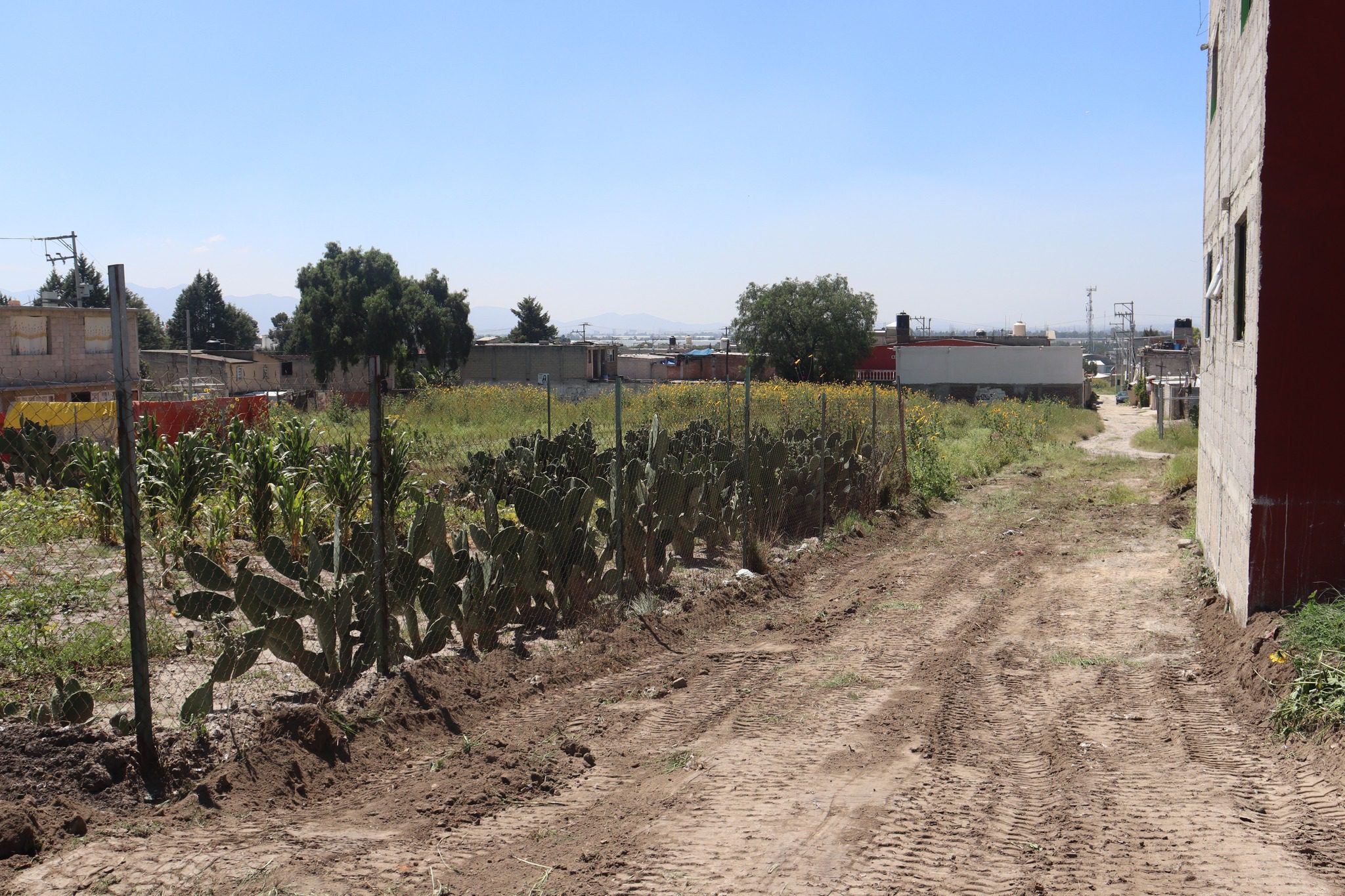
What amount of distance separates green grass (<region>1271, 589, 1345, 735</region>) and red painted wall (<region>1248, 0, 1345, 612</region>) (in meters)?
0.66

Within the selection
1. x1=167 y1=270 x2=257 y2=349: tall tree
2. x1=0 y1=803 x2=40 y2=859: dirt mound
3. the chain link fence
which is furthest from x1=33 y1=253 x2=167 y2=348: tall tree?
x1=0 y1=803 x2=40 y2=859: dirt mound

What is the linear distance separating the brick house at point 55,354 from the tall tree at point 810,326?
2805 centimetres

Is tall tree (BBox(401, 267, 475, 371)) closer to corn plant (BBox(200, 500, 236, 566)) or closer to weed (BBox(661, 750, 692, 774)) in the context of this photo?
corn plant (BBox(200, 500, 236, 566))

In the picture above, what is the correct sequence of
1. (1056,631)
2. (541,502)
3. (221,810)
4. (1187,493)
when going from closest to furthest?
(221,810) → (541,502) → (1056,631) → (1187,493)

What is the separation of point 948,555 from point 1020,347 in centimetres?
4366

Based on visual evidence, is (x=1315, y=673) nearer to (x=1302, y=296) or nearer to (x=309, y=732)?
(x=1302, y=296)

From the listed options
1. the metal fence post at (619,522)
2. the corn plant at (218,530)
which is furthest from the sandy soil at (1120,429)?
the corn plant at (218,530)

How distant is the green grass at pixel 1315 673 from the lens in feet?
18.1

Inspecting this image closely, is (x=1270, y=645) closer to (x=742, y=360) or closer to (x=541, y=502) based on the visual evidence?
(x=541, y=502)

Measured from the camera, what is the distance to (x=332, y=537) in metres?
8.35

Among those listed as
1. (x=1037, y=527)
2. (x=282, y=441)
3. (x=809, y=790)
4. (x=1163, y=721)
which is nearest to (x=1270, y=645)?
(x=1163, y=721)

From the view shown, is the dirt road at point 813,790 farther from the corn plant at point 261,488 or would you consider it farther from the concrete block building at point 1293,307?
the corn plant at point 261,488

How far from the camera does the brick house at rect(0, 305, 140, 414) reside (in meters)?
27.7

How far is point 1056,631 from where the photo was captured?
27.9 feet
